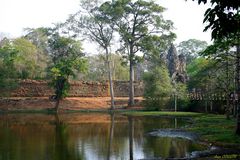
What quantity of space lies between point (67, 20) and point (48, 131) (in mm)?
27407

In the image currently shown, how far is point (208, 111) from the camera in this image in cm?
4100

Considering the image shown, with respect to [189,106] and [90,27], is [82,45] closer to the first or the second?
[90,27]

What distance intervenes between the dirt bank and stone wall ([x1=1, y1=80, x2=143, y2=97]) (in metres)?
2.36

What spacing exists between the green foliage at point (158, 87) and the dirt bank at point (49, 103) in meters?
5.70

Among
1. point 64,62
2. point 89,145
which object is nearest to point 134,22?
point 64,62

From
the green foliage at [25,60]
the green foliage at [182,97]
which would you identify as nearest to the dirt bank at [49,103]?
the green foliage at [25,60]

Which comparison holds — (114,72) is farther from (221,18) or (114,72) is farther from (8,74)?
(221,18)

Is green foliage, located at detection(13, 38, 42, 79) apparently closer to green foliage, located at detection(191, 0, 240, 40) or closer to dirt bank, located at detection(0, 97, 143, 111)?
dirt bank, located at detection(0, 97, 143, 111)

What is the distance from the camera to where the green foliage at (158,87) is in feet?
149

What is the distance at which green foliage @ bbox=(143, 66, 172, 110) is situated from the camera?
149ft

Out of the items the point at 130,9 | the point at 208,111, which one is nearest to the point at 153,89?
the point at 208,111

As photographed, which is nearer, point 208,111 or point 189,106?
point 208,111

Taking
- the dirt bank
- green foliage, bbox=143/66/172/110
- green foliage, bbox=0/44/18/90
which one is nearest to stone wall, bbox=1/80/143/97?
the dirt bank

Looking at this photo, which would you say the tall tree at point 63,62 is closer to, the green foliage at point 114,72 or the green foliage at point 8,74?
the green foliage at point 8,74
